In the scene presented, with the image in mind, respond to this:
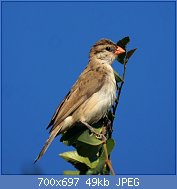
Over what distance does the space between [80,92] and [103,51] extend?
87 cm

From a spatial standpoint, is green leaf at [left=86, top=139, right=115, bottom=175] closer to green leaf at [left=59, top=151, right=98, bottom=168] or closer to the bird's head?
green leaf at [left=59, top=151, right=98, bottom=168]

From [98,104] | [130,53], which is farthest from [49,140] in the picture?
[130,53]

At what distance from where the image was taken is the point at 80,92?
571cm

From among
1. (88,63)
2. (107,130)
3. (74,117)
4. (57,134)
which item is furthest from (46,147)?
(88,63)

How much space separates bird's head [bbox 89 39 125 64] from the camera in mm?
6074

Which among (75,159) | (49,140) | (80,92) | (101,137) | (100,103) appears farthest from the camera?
(80,92)

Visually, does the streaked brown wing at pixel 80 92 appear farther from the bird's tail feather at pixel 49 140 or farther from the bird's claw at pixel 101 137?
the bird's claw at pixel 101 137

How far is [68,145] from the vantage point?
420 cm

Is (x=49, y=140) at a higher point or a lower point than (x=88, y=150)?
lower

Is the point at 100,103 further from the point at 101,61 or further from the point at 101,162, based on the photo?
the point at 101,162

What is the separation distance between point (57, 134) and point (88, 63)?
66.8 inches

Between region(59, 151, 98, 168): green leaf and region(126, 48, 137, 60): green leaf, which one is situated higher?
region(126, 48, 137, 60): green leaf

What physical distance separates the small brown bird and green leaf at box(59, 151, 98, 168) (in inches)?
49.5

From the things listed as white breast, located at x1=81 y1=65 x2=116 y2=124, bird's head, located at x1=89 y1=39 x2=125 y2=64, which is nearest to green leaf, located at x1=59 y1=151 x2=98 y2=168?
white breast, located at x1=81 y1=65 x2=116 y2=124
